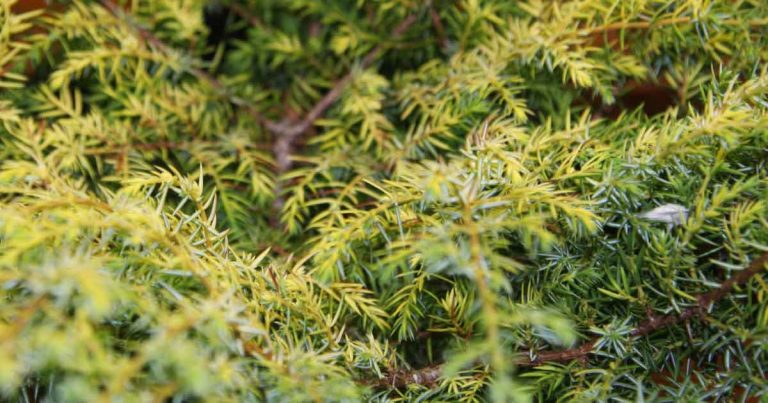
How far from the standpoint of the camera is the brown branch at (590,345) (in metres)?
0.56

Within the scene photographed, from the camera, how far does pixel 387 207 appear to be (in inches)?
24.1

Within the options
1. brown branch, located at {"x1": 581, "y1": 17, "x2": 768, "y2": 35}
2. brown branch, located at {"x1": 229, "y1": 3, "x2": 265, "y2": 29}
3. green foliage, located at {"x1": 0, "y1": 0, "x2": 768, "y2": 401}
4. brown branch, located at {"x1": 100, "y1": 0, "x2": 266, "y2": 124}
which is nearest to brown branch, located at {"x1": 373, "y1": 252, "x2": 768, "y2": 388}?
green foliage, located at {"x1": 0, "y1": 0, "x2": 768, "y2": 401}

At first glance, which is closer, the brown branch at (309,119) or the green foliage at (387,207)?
the green foliage at (387,207)

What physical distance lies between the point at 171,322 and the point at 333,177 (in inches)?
16.6

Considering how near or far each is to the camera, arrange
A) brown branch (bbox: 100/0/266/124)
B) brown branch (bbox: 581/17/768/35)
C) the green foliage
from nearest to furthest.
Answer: the green foliage → brown branch (bbox: 581/17/768/35) → brown branch (bbox: 100/0/266/124)

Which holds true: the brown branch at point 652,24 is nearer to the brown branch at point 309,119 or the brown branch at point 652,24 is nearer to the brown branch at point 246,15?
the brown branch at point 309,119

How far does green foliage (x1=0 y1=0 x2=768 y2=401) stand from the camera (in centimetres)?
49

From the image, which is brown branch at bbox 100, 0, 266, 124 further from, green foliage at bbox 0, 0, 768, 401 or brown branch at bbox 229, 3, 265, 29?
brown branch at bbox 229, 3, 265, 29

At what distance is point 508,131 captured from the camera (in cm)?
68

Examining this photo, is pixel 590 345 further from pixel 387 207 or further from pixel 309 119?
pixel 309 119

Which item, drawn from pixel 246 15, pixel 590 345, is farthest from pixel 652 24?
pixel 246 15

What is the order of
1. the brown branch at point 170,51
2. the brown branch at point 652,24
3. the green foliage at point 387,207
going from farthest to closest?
1. the brown branch at point 170,51
2. the brown branch at point 652,24
3. the green foliage at point 387,207

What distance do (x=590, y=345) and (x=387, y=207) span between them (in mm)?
237

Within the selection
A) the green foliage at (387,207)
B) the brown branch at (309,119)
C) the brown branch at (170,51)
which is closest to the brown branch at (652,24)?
the green foliage at (387,207)
